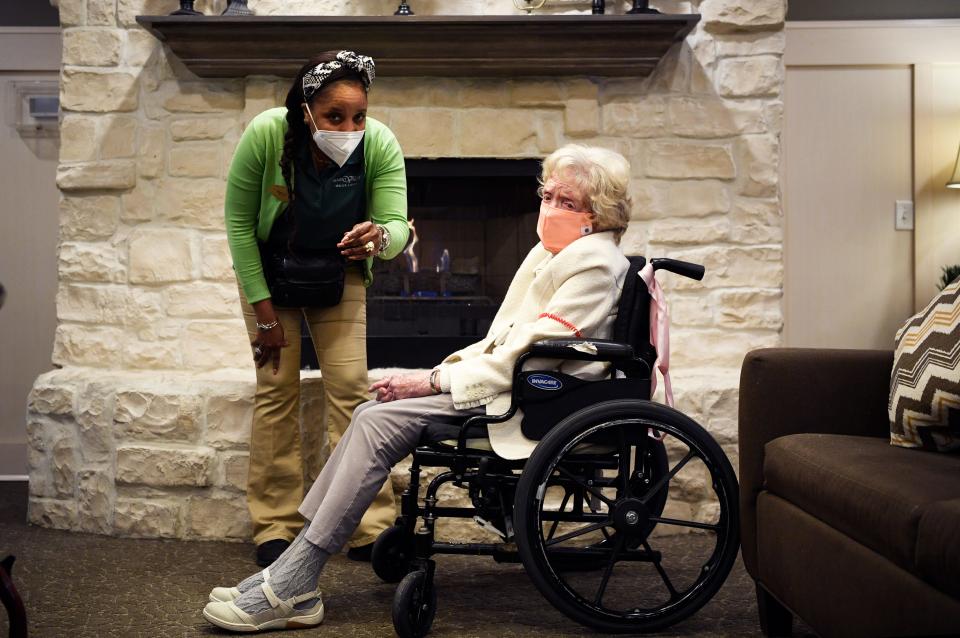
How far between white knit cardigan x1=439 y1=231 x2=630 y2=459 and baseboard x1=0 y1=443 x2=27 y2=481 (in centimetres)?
277

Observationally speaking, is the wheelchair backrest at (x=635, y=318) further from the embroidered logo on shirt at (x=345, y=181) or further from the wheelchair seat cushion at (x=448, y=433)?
the embroidered logo on shirt at (x=345, y=181)

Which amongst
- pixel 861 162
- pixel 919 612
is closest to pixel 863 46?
pixel 861 162

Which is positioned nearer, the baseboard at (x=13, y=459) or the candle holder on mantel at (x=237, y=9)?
the candle holder on mantel at (x=237, y=9)

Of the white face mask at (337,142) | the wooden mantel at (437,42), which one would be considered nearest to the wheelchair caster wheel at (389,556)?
the white face mask at (337,142)

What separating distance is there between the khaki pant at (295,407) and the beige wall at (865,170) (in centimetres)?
228

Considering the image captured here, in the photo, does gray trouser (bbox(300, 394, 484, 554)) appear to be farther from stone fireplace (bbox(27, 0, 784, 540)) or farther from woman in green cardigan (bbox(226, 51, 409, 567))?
stone fireplace (bbox(27, 0, 784, 540))

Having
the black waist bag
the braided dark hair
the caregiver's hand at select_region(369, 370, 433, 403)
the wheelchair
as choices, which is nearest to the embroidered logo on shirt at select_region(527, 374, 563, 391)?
the wheelchair

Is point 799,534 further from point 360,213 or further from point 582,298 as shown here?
point 360,213

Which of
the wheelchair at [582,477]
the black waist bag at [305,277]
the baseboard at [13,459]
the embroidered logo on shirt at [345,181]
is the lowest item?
the baseboard at [13,459]

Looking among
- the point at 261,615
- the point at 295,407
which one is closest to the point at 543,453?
the point at 261,615

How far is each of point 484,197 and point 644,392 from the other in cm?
168

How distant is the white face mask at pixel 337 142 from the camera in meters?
2.48

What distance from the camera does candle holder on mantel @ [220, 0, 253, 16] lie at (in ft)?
10.4

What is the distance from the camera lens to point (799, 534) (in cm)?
183
